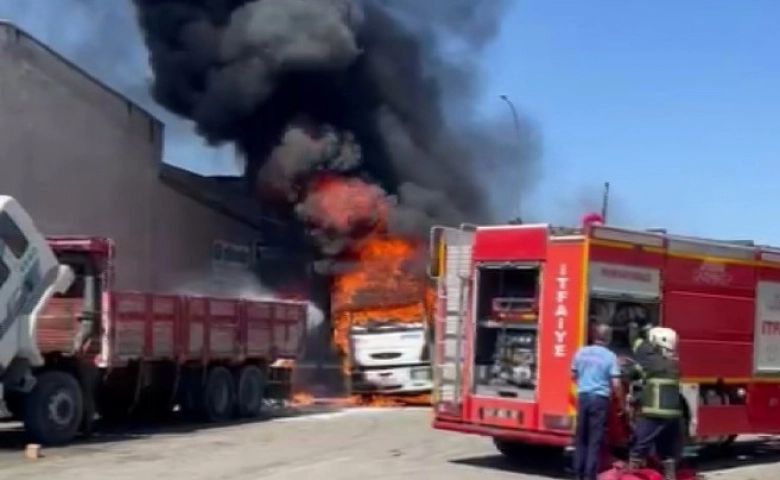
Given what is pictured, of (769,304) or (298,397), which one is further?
(298,397)

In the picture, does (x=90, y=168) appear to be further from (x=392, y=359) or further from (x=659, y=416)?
(x=659, y=416)

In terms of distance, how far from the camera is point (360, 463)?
1614cm

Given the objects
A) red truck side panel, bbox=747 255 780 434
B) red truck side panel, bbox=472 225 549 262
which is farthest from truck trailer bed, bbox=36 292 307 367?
red truck side panel, bbox=747 255 780 434

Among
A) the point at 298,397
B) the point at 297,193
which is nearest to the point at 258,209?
the point at 297,193

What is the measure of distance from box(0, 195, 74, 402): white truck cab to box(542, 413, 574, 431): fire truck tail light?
6.69 meters

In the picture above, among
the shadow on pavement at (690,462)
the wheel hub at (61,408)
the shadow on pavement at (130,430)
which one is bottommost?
the shadow on pavement at (130,430)

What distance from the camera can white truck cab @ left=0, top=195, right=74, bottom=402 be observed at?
17.1 m

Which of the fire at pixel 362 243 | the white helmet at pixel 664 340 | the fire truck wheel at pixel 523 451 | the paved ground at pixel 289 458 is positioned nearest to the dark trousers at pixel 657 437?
the white helmet at pixel 664 340

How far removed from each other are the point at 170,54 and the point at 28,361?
59.5ft

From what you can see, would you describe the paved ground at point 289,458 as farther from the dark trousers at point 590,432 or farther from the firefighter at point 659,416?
the firefighter at point 659,416

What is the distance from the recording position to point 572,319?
14945 millimetres

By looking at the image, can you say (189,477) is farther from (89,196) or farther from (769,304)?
(89,196)

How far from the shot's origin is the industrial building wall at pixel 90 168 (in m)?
30.1

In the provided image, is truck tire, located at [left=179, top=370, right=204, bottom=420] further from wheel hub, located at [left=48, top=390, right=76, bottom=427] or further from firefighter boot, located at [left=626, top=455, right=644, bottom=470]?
firefighter boot, located at [left=626, top=455, right=644, bottom=470]
